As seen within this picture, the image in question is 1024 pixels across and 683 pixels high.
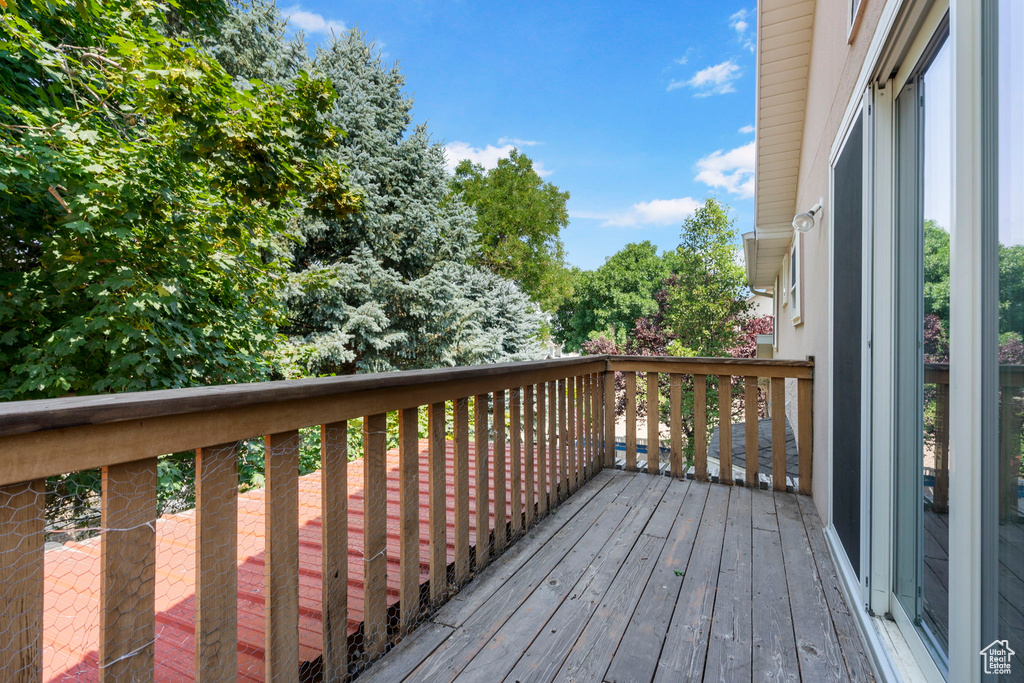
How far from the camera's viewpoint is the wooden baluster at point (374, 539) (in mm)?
1442

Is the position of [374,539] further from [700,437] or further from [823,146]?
[823,146]

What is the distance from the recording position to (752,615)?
5.66 ft

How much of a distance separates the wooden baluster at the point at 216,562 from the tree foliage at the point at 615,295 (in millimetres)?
24729

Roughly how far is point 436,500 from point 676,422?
208 centimetres

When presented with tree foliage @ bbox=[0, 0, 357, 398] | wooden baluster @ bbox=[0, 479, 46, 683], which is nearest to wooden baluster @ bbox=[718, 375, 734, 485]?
wooden baluster @ bbox=[0, 479, 46, 683]

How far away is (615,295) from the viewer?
25703 mm

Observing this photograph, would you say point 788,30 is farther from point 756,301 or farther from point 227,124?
point 756,301

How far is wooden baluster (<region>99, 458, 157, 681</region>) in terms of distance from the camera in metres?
0.83

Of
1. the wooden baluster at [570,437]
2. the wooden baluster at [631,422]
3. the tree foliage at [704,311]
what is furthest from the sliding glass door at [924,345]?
the tree foliage at [704,311]

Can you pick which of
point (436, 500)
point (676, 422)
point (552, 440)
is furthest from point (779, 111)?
point (436, 500)

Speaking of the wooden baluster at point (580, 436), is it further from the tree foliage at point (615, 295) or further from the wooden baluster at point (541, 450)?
the tree foliage at point (615, 295)

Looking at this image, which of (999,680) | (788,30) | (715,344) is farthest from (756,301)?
(999,680)

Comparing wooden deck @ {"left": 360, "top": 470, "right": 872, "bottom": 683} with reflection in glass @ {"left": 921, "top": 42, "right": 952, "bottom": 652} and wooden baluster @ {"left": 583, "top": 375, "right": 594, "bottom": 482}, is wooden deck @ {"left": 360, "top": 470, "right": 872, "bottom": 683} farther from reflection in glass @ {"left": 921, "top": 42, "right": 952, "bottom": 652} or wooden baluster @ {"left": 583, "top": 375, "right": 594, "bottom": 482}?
wooden baluster @ {"left": 583, "top": 375, "right": 594, "bottom": 482}

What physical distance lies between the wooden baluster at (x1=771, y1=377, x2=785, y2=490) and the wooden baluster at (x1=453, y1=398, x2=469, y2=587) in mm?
2169
